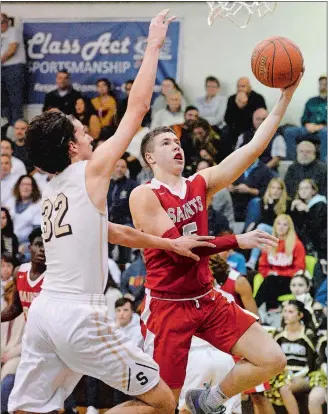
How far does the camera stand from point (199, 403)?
17.3ft

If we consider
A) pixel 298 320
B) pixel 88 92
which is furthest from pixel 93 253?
pixel 88 92

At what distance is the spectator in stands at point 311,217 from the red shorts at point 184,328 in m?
4.47

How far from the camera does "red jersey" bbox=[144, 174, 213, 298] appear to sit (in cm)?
534

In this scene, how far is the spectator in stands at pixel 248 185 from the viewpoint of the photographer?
10.1 meters

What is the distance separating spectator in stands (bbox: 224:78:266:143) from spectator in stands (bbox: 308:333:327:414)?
10.3 ft

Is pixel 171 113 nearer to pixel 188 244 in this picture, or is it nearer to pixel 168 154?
pixel 168 154

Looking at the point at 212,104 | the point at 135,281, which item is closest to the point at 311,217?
the point at 212,104

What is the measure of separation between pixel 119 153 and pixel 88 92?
739 centimetres

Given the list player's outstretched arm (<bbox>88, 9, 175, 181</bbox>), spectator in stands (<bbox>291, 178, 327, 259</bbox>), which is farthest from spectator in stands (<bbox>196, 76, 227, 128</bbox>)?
player's outstretched arm (<bbox>88, 9, 175, 181</bbox>)

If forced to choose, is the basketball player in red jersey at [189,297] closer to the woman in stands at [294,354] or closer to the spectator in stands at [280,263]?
the woman in stands at [294,354]

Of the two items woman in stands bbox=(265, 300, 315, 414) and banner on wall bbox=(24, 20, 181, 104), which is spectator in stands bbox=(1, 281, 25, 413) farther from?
banner on wall bbox=(24, 20, 181, 104)

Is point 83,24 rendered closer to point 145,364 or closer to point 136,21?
point 136,21

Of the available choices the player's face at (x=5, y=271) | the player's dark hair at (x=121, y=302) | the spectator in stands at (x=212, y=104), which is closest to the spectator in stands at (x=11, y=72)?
the player's face at (x=5, y=271)

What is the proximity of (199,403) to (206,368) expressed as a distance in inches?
69.4
